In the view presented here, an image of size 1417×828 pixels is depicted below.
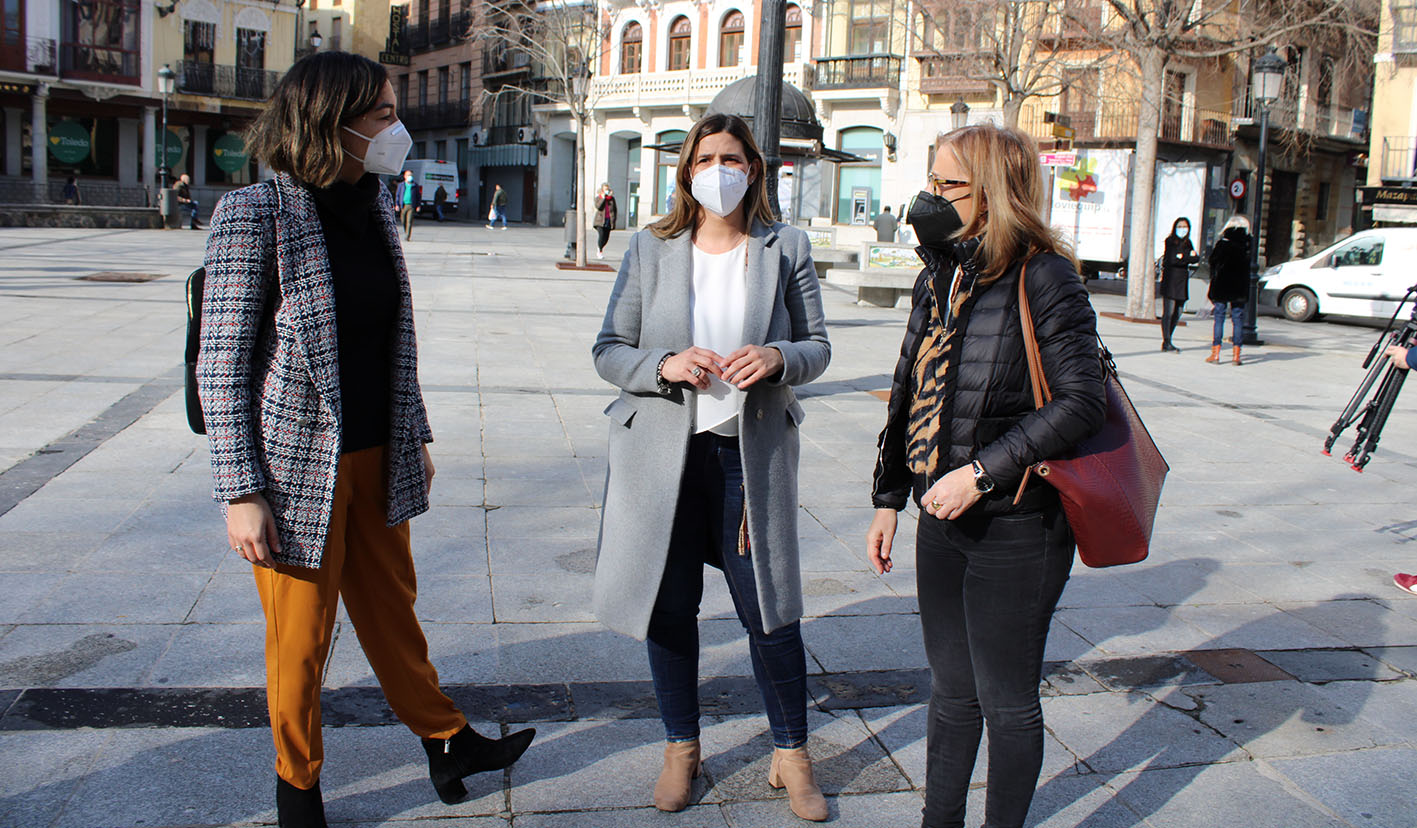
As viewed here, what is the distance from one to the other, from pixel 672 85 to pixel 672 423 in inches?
1575

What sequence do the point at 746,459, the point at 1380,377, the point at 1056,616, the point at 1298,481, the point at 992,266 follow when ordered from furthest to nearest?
the point at 1298,481 < the point at 1380,377 < the point at 1056,616 < the point at 746,459 < the point at 992,266

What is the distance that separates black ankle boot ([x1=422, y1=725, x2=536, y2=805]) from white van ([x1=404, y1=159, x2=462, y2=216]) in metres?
47.5

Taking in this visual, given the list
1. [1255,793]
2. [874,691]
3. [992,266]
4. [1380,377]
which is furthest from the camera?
Answer: [1380,377]

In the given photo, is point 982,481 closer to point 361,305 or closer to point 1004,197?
point 1004,197

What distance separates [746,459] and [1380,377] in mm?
4055

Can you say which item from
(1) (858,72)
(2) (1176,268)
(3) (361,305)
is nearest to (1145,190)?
(2) (1176,268)

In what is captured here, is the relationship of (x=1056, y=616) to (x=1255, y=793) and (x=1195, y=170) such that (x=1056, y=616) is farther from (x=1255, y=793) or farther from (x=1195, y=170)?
(x=1195, y=170)

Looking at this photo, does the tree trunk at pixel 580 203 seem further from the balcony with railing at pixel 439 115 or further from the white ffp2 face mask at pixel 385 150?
the balcony with railing at pixel 439 115

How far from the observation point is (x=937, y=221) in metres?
2.49

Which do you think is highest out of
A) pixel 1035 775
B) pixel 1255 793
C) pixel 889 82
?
pixel 889 82

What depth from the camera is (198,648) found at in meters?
3.79

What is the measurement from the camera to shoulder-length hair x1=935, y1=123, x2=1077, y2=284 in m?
2.41

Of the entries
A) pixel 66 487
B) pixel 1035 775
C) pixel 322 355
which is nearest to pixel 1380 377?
pixel 1035 775

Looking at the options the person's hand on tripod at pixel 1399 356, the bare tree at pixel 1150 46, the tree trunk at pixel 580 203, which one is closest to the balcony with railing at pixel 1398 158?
the bare tree at pixel 1150 46
